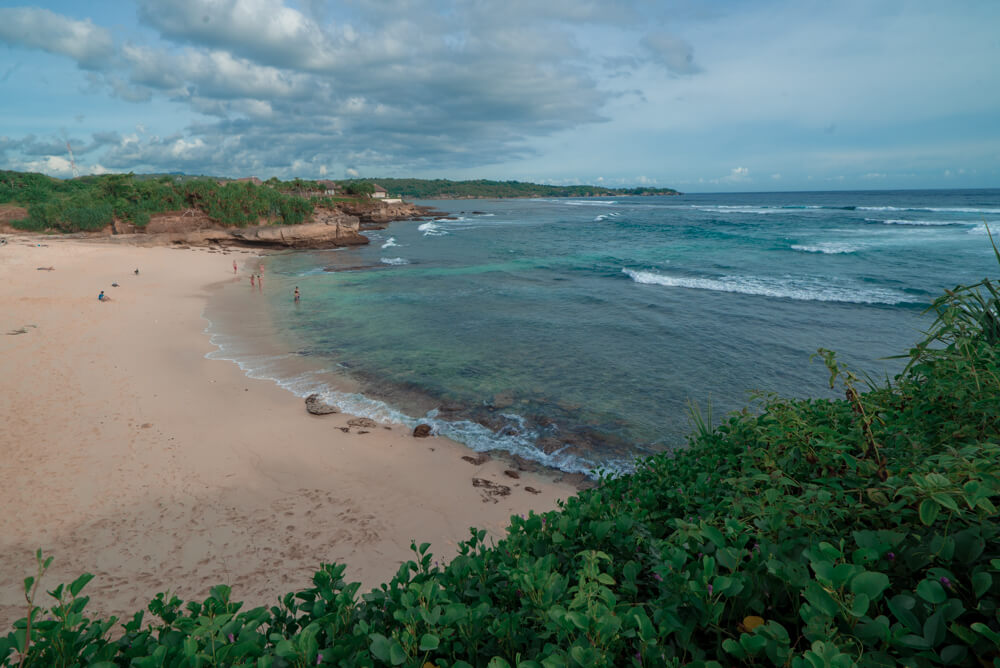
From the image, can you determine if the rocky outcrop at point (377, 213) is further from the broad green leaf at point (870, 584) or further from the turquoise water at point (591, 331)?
the broad green leaf at point (870, 584)

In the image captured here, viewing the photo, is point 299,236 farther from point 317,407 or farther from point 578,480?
point 578,480

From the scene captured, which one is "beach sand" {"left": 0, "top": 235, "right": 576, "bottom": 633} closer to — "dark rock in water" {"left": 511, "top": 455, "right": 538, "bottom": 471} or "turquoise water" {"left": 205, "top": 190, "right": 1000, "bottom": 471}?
"dark rock in water" {"left": 511, "top": 455, "right": 538, "bottom": 471}

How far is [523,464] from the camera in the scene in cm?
945

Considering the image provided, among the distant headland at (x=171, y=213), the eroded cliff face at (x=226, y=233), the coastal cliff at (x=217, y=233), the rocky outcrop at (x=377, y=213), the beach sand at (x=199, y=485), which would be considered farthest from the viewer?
the rocky outcrop at (x=377, y=213)

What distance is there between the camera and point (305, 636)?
164cm

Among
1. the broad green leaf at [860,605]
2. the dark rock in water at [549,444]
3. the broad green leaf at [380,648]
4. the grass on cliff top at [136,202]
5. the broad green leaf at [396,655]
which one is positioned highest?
the grass on cliff top at [136,202]

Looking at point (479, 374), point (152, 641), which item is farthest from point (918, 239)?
point (152, 641)

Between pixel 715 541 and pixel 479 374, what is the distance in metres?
12.3

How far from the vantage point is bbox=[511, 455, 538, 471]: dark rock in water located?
30.5 ft

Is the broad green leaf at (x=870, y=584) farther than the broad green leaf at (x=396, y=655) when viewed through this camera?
No

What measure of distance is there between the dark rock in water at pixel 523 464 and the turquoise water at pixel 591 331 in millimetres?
257

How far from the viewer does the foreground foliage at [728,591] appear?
1.35 m

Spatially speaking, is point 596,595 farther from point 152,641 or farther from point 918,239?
point 918,239

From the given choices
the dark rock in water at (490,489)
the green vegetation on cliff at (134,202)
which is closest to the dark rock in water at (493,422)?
the dark rock in water at (490,489)
